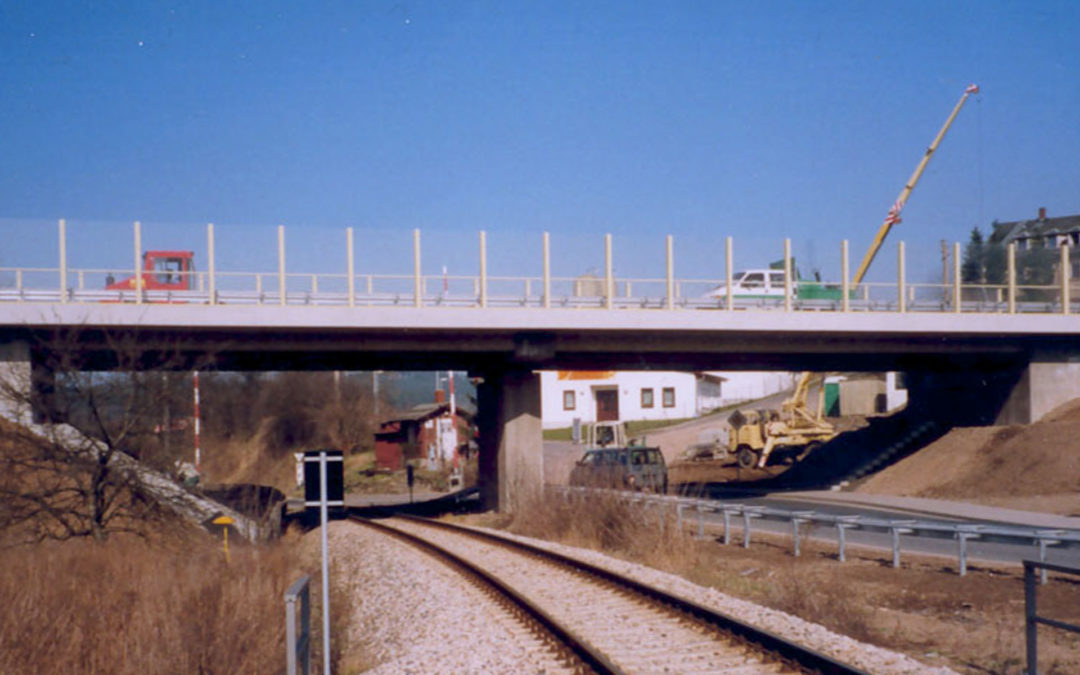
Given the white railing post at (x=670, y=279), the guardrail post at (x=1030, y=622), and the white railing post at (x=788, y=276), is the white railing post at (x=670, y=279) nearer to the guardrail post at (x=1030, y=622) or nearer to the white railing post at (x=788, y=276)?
the white railing post at (x=788, y=276)

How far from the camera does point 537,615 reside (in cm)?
1248

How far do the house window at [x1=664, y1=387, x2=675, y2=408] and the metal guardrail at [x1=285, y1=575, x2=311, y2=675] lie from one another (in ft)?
254

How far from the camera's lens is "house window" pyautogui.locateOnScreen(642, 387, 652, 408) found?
8525cm

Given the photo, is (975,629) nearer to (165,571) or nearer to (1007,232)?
(165,571)

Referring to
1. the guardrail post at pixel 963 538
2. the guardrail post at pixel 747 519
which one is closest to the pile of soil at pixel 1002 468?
the guardrail post at pixel 747 519

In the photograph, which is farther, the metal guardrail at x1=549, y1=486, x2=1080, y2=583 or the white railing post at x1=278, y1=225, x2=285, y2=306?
the white railing post at x1=278, y1=225, x2=285, y2=306

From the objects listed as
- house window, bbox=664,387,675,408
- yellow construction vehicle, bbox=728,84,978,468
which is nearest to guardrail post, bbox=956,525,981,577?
yellow construction vehicle, bbox=728,84,978,468

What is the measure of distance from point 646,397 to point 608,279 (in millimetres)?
55148

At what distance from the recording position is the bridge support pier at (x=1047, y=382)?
36.4 m

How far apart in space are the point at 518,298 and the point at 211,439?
18.3 m

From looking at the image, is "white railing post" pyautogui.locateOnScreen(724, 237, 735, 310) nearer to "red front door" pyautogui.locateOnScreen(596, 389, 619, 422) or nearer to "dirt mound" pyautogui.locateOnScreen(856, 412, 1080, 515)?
"dirt mound" pyautogui.locateOnScreen(856, 412, 1080, 515)

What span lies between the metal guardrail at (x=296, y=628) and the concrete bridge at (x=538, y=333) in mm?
16001

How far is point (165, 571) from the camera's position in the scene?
45.6 ft

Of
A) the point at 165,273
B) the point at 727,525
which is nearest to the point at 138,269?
the point at 165,273
